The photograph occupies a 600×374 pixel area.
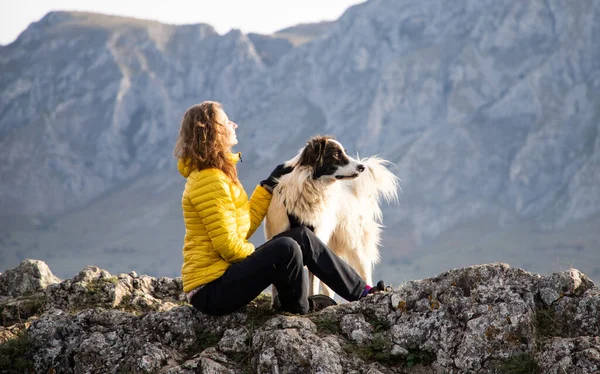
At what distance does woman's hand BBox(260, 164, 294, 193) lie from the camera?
906 centimetres

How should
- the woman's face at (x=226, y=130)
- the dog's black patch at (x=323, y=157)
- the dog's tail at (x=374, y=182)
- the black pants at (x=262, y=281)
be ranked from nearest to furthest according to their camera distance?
the black pants at (x=262, y=281)
the woman's face at (x=226, y=130)
the dog's black patch at (x=323, y=157)
the dog's tail at (x=374, y=182)

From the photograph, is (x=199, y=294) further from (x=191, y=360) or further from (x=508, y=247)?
(x=508, y=247)

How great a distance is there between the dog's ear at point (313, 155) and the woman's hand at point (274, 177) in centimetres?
21

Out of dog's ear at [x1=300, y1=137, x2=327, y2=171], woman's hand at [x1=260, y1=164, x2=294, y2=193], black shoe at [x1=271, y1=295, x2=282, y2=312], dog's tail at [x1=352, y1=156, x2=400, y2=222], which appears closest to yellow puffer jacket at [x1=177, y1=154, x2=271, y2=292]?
black shoe at [x1=271, y1=295, x2=282, y2=312]

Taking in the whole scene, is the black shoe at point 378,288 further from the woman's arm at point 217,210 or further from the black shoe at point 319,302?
the woman's arm at point 217,210

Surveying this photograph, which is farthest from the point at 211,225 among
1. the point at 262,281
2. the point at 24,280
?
the point at 24,280

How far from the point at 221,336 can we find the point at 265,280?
71 centimetres

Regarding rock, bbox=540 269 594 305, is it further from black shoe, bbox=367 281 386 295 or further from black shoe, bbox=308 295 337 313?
black shoe, bbox=308 295 337 313

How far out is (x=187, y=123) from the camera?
7270 mm

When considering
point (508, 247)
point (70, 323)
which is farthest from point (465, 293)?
point (508, 247)

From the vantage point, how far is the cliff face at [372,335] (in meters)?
6.55

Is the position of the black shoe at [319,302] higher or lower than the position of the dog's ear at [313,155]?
lower

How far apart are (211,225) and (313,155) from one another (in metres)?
2.78

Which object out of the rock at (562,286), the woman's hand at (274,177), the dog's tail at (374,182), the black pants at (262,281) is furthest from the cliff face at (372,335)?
the dog's tail at (374,182)
